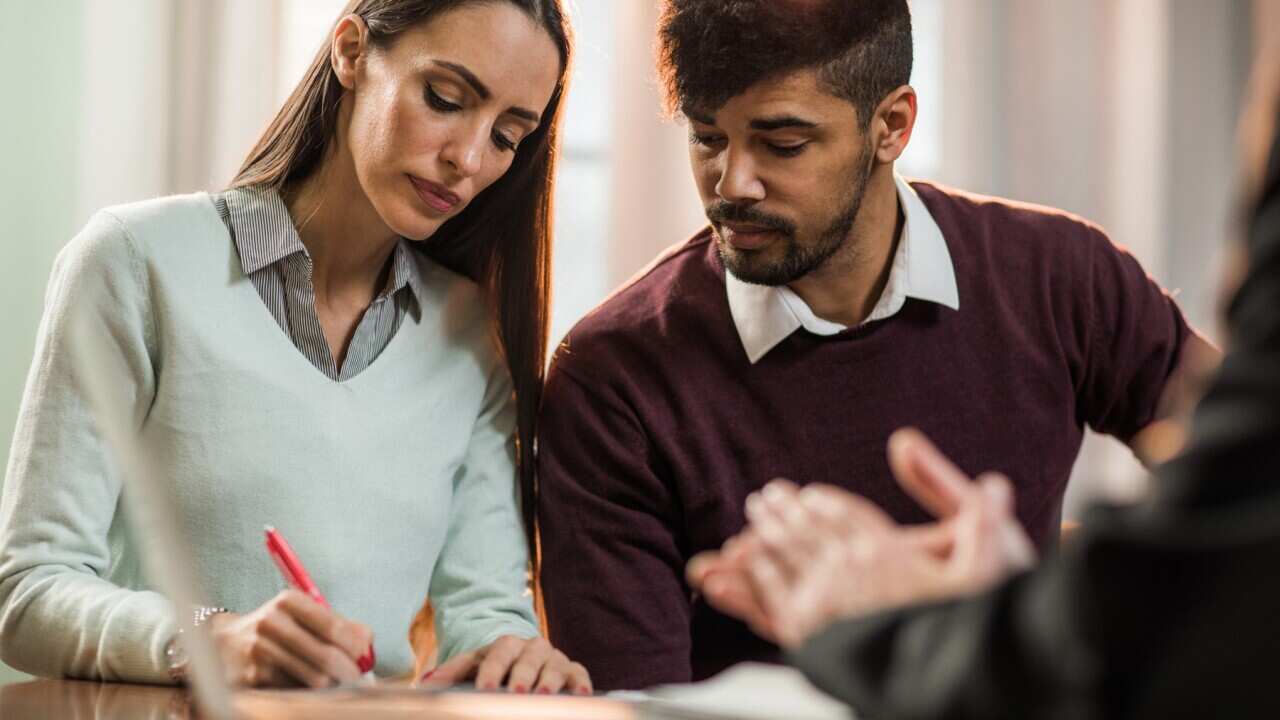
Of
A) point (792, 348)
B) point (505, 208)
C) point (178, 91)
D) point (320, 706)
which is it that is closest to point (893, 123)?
A: point (792, 348)

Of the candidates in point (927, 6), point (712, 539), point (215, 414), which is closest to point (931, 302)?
point (712, 539)

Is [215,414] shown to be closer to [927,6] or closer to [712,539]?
[712,539]

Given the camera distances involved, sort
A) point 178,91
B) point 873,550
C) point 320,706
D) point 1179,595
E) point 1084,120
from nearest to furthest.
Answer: point 1179,595, point 873,550, point 320,706, point 178,91, point 1084,120

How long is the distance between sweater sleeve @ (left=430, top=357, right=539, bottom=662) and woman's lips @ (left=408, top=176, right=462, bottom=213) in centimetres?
23

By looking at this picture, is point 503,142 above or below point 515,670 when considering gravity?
above

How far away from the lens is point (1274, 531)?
380 mm

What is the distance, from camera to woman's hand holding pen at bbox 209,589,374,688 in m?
0.94

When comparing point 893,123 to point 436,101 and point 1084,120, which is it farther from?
point 1084,120

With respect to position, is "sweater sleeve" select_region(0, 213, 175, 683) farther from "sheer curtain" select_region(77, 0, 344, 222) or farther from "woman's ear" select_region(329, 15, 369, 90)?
"sheer curtain" select_region(77, 0, 344, 222)

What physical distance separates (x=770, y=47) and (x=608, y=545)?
0.58 m

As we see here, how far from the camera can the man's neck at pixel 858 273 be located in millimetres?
1531

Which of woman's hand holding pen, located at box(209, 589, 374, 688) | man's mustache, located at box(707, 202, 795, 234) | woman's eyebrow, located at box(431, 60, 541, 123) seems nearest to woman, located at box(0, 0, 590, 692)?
woman's eyebrow, located at box(431, 60, 541, 123)

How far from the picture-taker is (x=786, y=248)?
4.75ft

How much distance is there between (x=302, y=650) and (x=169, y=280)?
0.49 meters
